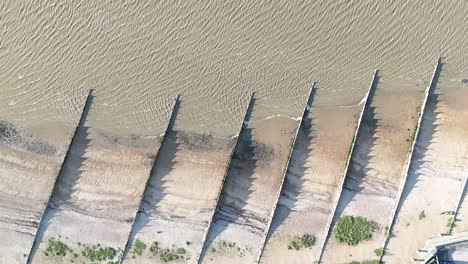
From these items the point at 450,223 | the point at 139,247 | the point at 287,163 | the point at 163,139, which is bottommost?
the point at 139,247

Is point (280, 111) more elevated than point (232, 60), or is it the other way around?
point (232, 60)

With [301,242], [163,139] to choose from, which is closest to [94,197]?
[163,139]

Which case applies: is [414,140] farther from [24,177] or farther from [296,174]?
[24,177]

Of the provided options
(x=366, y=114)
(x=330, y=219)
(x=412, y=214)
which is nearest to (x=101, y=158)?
(x=330, y=219)

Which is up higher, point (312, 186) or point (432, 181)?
point (432, 181)

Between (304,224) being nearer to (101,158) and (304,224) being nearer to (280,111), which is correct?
(280,111)

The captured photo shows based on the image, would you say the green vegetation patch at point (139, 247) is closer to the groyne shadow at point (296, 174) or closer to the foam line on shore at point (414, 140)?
the groyne shadow at point (296, 174)

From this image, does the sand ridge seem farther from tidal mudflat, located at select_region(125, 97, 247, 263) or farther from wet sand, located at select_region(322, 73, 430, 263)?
tidal mudflat, located at select_region(125, 97, 247, 263)
